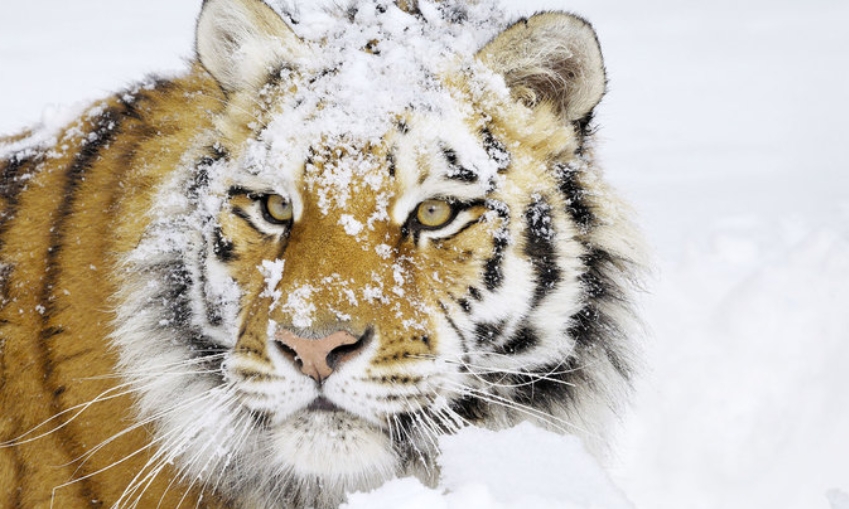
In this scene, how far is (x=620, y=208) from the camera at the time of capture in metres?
2.77

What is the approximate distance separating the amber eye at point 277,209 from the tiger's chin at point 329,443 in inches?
21.0

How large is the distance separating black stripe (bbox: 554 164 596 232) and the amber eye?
2.45ft

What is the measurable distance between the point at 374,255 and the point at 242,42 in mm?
852

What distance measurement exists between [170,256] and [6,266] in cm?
54

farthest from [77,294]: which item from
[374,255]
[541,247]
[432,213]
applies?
[541,247]

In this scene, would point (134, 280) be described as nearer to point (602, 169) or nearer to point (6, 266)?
point (6, 266)

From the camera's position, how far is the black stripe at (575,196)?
2.62 metres

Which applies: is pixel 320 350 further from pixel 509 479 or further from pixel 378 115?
pixel 378 115

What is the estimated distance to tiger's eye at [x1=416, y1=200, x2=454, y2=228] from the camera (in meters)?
2.41

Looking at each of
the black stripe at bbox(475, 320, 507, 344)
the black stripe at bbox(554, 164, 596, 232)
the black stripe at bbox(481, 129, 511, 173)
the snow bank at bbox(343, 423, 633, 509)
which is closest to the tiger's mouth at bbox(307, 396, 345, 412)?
the snow bank at bbox(343, 423, 633, 509)

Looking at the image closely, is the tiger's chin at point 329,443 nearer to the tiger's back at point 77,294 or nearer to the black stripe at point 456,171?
the tiger's back at point 77,294

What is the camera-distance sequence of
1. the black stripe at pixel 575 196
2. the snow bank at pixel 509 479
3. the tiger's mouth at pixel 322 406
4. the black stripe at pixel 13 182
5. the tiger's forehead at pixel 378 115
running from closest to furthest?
the snow bank at pixel 509 479
the tiger's mouth at pixel 322 406
the tiger's forehead at pixel 378 115
the black stripe at pixel 575 196
the black stripe at pixel 13 182

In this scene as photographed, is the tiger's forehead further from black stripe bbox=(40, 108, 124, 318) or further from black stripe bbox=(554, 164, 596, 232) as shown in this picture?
black stripe bbox=(40, 108, 124, 318)

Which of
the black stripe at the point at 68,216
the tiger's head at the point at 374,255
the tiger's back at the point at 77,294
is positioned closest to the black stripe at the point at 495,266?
the tiger's head at the point at 374,255
